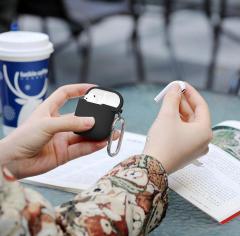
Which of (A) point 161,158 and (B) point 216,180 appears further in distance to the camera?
(B) point 216,180

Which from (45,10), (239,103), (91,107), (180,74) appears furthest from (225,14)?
(91,107)

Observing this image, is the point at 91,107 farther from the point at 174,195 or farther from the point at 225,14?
the point at 225,14

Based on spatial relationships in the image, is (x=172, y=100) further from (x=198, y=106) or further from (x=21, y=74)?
(x=21, y=74)

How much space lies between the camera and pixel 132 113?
1.05 metres

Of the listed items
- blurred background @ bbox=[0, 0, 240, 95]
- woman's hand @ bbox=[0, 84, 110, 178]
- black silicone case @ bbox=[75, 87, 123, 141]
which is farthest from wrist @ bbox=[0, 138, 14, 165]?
blurred background @ bbox=[0, 0, 240, 95]

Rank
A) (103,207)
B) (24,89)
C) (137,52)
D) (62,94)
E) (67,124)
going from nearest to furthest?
(103,207) < (67,124) < (62,94) < (24,89) < (137,52)

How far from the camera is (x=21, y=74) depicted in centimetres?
87

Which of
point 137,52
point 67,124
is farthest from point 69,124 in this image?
point 137,52

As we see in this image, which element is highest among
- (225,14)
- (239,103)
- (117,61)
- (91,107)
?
(91,107)

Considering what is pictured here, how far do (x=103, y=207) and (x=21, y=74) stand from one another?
377 millimetres

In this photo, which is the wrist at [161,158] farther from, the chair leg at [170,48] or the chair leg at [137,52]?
the chair leg at [170,48]

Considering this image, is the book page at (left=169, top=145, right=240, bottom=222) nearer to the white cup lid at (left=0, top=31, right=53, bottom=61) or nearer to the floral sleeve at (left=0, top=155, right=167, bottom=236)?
the floral sleeve at (left=0, top=155, right=167, bottom=236)

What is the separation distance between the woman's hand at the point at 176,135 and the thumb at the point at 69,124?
3.3 inches

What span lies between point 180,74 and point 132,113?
6.25 ft
